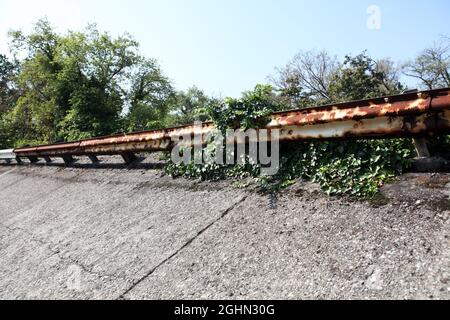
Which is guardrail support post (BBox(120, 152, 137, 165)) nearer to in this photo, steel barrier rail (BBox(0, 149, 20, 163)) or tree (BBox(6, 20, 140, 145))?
steel barrier rail (BBox(0, 149, 20, 163))

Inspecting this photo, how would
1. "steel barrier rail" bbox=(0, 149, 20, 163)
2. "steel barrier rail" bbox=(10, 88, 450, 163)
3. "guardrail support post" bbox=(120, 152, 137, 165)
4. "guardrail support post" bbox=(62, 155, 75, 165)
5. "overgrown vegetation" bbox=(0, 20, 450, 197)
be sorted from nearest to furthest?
1. "steel barrier rail" bbox=(10, 88, 450, 163)
2. "guardrail support post" bbox=(120, 152, 137, 165)
3. "guardrail support post" bbox=(62, 155, 75, 165)
4. "steel barrier rail" bbox=(0, 149, 20, 163)
5. "overgrown vegetation" bbox=(0, 20, 450, 197)

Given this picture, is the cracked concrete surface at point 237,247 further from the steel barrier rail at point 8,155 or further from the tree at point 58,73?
the tree at point 58,73

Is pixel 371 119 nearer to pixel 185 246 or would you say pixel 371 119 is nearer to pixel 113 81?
pixel 185 246

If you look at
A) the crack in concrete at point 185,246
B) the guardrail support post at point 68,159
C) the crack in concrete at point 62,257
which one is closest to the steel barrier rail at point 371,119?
the crack in concrete at point 185,246

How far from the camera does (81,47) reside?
99.4 feet

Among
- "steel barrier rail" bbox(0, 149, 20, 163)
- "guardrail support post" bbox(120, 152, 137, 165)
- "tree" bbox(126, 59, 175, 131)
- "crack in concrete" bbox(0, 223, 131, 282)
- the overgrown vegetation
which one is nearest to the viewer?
"crack in concrete" bbox(0, 223, 131, 282)

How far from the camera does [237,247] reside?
6.30 feet

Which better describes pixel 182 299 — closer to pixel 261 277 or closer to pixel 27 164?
pixel 261 277

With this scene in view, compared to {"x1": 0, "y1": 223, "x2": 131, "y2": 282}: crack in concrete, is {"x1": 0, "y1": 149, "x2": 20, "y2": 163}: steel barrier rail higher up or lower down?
higher up

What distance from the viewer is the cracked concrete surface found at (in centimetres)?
144

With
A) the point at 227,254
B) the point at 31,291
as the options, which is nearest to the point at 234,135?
the point at 227,254

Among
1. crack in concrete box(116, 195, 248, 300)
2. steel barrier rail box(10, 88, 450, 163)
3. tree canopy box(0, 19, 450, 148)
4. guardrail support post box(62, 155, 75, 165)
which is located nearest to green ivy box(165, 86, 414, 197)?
steel barrier rail box(10, 88, 450, 163)

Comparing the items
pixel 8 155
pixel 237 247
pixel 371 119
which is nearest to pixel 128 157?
pixel 237 247

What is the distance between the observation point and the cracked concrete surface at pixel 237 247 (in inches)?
56.6
